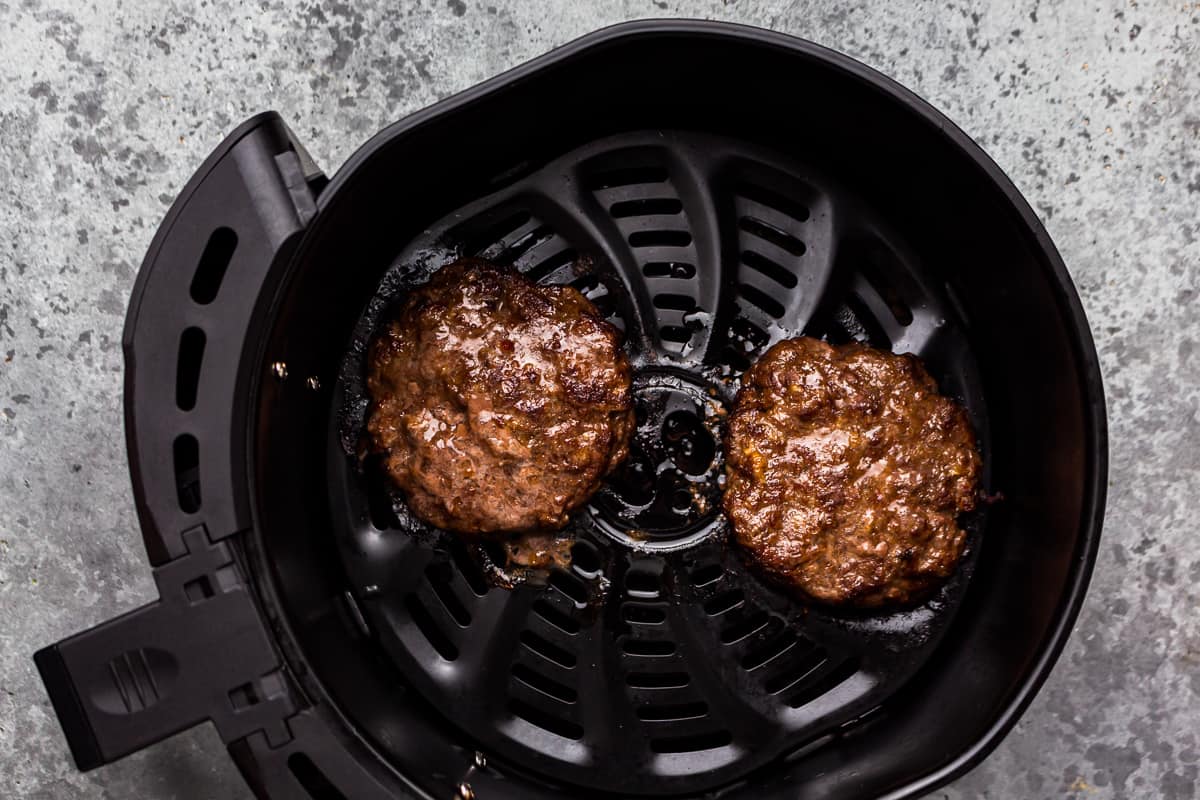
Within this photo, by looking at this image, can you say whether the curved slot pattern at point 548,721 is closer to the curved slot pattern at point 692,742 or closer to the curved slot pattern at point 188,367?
the curved slot pattern at point 692,742

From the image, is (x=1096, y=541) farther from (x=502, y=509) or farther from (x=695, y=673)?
(x=502, y=509)

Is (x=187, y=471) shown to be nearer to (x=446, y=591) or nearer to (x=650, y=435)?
(x=446, y=591)

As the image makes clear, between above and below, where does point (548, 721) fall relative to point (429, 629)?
below

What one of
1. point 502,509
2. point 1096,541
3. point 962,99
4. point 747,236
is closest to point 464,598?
point 502,509

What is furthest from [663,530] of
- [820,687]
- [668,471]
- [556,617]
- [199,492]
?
[199,492]

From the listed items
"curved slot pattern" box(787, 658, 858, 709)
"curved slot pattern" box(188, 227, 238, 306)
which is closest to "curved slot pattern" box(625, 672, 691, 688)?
"curved slot pattern" box(787, 658, 858, 709)

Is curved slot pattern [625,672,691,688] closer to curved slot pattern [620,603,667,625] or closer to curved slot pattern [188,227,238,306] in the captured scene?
curved slot pattern [620,603,667,625]
